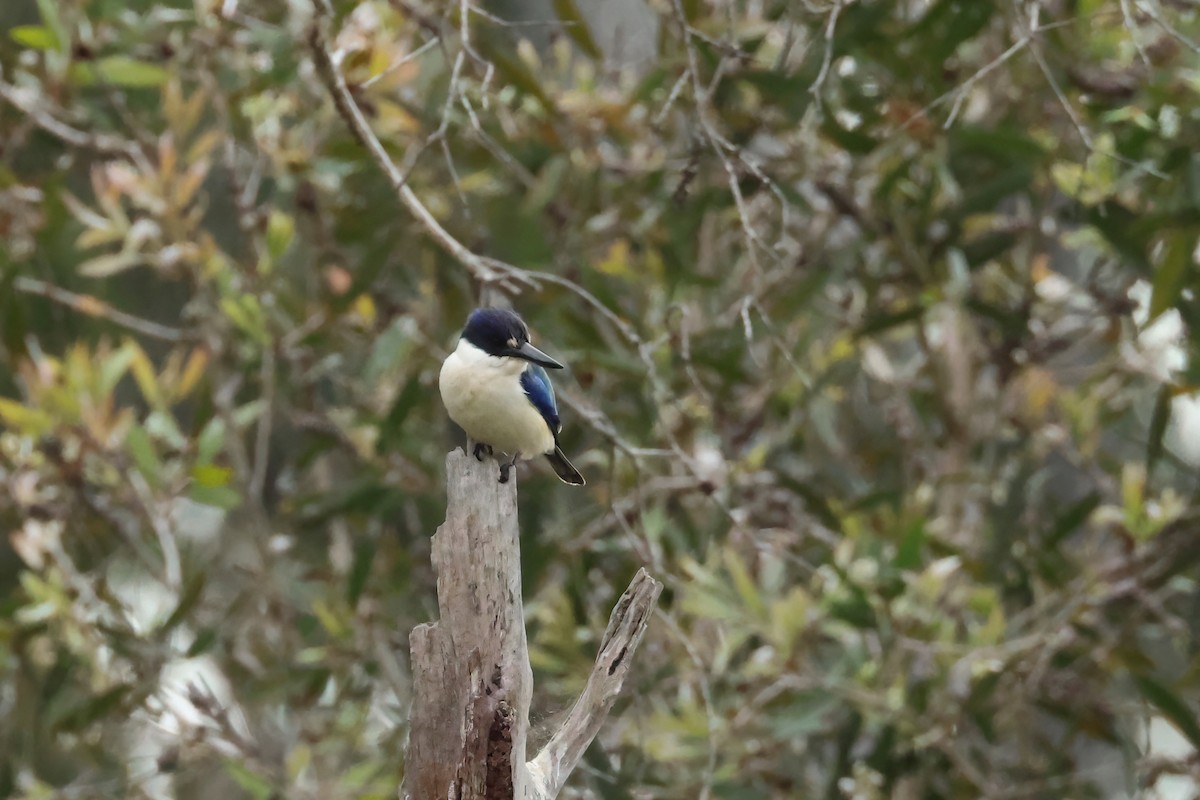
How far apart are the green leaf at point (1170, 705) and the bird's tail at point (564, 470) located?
138cm

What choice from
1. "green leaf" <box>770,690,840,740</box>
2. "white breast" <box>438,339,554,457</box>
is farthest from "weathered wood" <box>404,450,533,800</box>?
"green leaf" <box>770,690,840,740</box>

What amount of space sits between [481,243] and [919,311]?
1.02 m

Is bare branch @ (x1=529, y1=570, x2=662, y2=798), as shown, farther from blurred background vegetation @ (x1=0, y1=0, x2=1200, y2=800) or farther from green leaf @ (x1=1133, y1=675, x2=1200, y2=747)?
green leaf @ (x1=1133, y1=675, x2=1200, y2=747)

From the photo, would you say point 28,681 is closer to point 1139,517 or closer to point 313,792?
point 313,792

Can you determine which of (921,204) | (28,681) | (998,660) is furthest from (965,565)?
(28,681)

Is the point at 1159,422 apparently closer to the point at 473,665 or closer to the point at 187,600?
the point at 473,665

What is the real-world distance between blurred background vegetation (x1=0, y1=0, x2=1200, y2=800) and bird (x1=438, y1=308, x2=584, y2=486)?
0.61 m

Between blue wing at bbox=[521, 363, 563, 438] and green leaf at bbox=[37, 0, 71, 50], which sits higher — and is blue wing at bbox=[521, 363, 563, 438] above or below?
below

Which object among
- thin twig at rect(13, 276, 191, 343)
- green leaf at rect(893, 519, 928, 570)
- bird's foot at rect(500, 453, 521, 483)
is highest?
bird's foot at rect(500, 453, 521, 483)

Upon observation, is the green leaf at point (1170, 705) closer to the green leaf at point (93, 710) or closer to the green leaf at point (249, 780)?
the green leaf at point (249, 780)

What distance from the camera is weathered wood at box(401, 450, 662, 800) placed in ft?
5.50

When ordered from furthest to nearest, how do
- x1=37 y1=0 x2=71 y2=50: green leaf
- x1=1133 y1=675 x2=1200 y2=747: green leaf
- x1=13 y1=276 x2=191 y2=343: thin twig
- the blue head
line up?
1. x1=13 y1=276 x2=191 y2=343: thin twig
2. x1=1133 y1=675 x2=1200 y2=747: green leaf
3. x1=37 y1=0 x2=71 y2=50: green leaf
4. the blue head

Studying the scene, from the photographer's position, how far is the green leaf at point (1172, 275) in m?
2.63

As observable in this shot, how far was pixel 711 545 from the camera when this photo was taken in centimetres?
328
